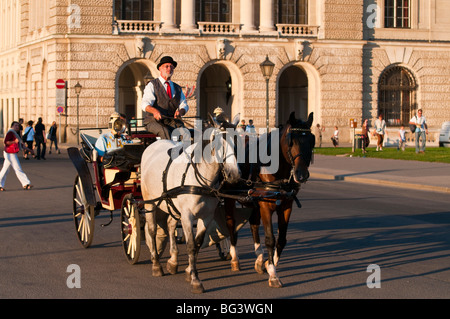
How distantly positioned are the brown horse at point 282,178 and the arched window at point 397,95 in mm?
45664

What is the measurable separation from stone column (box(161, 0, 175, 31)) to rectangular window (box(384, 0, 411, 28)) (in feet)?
45.4

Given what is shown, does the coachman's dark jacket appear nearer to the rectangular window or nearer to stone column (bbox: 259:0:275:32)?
stone column (bbox: 259:0:275:32)

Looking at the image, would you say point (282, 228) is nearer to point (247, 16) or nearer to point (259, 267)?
point (259, 267)

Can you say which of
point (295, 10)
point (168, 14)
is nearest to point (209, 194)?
point (168, 14)

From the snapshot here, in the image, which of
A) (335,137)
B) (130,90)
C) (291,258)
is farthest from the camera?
(130,90)

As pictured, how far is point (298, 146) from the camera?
9992 mm

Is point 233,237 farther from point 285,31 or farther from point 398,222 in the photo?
point 285,31

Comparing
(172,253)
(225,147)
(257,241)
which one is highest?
(225,147)

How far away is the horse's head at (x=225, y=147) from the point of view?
30.9 feet

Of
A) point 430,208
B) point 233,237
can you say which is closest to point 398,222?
point 430,208

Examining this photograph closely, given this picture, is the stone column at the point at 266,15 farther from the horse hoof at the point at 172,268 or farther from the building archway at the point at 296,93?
the horse hoof at the point at 172,268

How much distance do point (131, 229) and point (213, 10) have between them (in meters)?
43.0

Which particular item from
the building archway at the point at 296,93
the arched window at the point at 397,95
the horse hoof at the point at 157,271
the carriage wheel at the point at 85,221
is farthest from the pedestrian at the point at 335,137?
the horse hoof at the point at 157,271

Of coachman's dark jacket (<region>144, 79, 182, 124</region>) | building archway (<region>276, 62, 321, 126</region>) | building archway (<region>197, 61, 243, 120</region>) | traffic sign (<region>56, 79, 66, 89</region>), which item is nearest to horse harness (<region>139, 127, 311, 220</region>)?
coachman's dark jacket (<region>144, 79, 182, 124</region>)
